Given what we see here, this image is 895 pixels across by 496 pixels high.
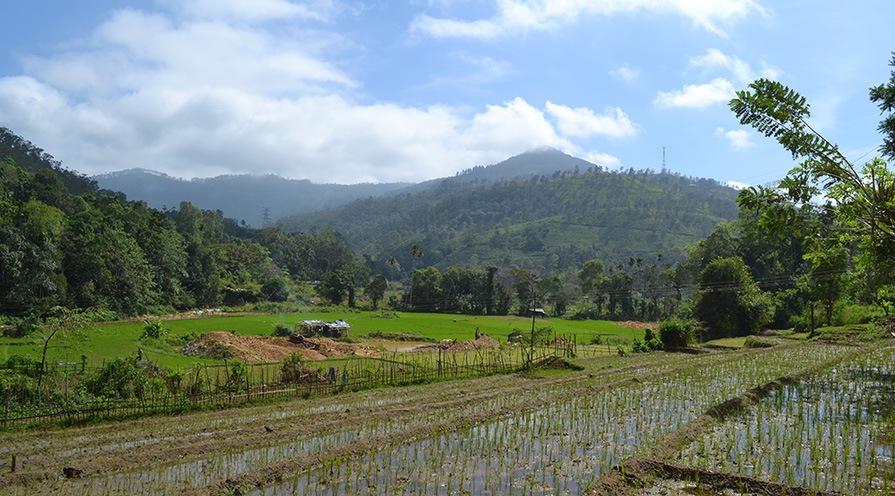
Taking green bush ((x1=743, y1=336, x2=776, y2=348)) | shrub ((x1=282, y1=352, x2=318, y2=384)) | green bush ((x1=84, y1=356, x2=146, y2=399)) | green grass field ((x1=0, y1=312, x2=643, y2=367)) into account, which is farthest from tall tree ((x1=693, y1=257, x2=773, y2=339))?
green bush ((x1=84, y1=356, x2=146, y2=399))

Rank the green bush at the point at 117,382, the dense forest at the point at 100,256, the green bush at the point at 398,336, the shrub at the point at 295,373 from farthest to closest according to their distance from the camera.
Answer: the green bush at the point at 398,336 → the dense forest at the point at 100,256 → the shrub at the point at 295,373 → the green bush at the point at 117,382

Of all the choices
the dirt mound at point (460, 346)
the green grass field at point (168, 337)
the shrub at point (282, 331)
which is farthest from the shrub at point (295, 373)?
the shrub at point (282, 331)

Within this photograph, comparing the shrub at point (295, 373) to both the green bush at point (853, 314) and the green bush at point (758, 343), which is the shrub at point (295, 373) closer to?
Answer: the green bush at point (758, 343)

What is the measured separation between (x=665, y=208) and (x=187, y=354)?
195 meters

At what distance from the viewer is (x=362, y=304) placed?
302 ft

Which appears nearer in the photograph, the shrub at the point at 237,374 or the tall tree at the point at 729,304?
the shrub at the point at 237,374

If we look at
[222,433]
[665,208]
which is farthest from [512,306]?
[665,208]

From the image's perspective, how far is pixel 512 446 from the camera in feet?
34.7

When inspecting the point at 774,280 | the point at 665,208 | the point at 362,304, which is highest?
the point at 665,208

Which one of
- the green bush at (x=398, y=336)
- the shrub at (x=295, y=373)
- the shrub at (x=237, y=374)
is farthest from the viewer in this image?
the green bush at (x=398, y=336)

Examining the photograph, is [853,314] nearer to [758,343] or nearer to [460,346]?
Answer: [758,343]

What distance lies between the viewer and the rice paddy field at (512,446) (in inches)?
319

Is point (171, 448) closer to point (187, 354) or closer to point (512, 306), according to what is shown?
point (187, 354)

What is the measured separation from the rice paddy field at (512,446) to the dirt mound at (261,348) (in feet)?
51.4
